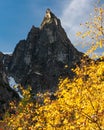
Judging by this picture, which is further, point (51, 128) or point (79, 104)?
point (51, 128)

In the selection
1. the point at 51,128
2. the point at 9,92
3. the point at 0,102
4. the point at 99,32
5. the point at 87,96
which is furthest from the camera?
the point at 9,92

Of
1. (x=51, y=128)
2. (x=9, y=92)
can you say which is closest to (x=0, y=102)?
(x=9, y=92)

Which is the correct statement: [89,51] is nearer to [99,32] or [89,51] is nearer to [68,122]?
[99,32]

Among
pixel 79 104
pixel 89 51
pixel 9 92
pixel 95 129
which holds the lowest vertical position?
pixel 95 129

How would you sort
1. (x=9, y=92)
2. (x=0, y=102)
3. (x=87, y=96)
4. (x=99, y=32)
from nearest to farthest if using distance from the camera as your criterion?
(x=87, y=96)
(x=99, y=32)
(x=0, y=102)
(x=9, y=92)

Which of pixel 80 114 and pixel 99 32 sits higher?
pixel 99 32

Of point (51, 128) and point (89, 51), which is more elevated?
point (89, 51)

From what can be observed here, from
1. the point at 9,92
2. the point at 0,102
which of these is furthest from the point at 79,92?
the point at 9,92

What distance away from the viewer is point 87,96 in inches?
604

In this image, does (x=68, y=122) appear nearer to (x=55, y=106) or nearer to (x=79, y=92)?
(x=55, y=106)

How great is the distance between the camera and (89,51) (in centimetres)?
1725

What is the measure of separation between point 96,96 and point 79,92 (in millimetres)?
797

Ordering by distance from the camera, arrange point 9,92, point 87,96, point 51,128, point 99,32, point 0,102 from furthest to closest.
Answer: point 9,92, point 0,102, point 51,128, point 99,32, point 87,96

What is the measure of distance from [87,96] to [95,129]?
5.07 ft
